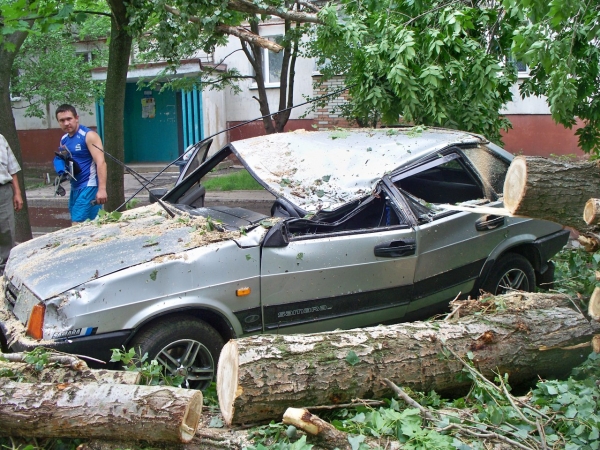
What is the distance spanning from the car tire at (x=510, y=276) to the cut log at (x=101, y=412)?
2.90 metres

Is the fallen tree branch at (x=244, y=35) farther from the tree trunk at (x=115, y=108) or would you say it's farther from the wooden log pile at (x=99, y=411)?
the wooden log pile at (x=99, y=411)

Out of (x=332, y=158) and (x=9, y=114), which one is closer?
(x=332, y=158)

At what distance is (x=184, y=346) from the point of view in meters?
3.83

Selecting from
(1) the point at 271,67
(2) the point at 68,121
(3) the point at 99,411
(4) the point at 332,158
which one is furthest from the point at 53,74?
(3) the point at 99,411

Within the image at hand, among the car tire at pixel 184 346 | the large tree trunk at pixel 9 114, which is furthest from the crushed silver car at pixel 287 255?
the large tree trunk at pixel 9 114

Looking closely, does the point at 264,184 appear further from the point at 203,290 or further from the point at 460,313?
the point at 460,313

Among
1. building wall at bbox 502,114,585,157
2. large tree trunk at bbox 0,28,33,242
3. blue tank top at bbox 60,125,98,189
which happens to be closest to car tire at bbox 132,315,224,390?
blue tank top at bbox 60,125,98,189

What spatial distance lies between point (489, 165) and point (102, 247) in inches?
125

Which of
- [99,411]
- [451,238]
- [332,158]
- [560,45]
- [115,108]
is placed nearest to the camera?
[99,411]

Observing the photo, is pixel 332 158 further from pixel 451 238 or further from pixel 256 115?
pixel 256 115

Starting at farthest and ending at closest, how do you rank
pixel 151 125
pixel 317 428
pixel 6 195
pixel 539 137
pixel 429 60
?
pixel 151 125 < pixel 539 137 < pixel 6 195 < pixel 429 60 < pixel 317 428

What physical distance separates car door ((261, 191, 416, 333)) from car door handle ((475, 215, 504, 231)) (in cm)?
72

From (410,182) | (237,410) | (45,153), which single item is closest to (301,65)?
(45,153)

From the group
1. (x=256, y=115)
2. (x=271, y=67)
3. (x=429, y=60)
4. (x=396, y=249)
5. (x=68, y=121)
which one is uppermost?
(x=271, y=67)
